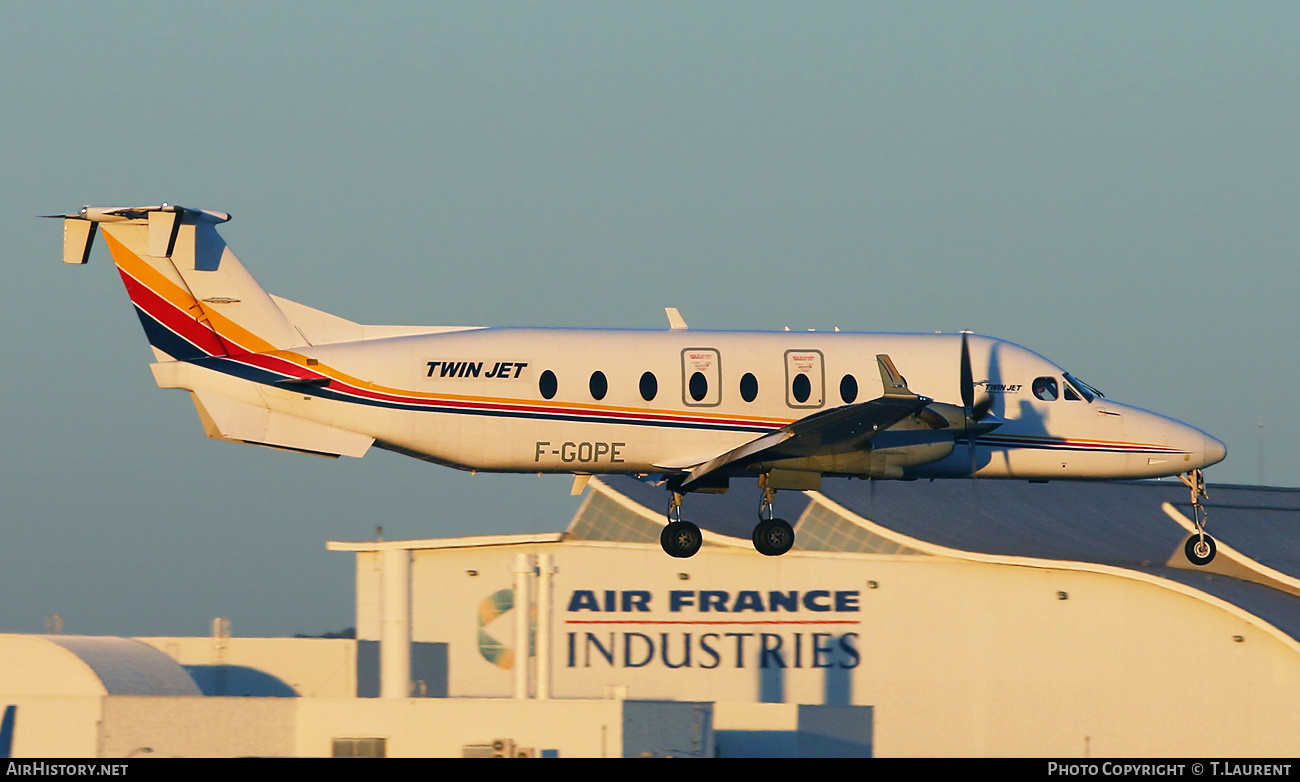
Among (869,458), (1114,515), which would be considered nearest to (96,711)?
(869,458)

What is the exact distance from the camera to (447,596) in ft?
184

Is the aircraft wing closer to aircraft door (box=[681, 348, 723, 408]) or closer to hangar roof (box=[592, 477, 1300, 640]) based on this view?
aircraft door (box=[681, 348, 723, 408])

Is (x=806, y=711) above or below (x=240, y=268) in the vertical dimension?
below

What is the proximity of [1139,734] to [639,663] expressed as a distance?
54.8ft

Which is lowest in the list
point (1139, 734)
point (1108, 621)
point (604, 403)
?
point (1139, 734)

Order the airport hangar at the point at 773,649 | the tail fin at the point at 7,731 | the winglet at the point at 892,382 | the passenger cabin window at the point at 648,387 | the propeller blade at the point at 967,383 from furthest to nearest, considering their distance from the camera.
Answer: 1. the airport hangar at the point at 773,649
2. the tail fin at the point at 7,731
3. the propeller blade at the point at 967,383
4. the passenger cabin window at the point at 648,387
5. the winglet at the point at 892,382

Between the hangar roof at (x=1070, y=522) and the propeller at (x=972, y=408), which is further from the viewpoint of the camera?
the hangar roof at (x=1070, y=522)

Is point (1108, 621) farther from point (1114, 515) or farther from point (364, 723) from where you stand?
point (364, 723)

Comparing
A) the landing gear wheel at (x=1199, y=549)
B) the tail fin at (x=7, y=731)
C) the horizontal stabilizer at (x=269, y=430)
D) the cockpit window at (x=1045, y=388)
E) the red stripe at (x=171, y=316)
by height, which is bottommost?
the tail fin at (x=7, y=731)

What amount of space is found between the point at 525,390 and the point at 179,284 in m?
6.21

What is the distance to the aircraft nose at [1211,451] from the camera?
30359mm

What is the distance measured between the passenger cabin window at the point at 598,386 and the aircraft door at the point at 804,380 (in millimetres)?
3381

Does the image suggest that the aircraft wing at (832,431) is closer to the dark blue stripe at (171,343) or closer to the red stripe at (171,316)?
the red stripe at (171,316)

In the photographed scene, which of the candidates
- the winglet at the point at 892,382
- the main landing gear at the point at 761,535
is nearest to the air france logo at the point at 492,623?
the main landing gear at the point at 761,535
